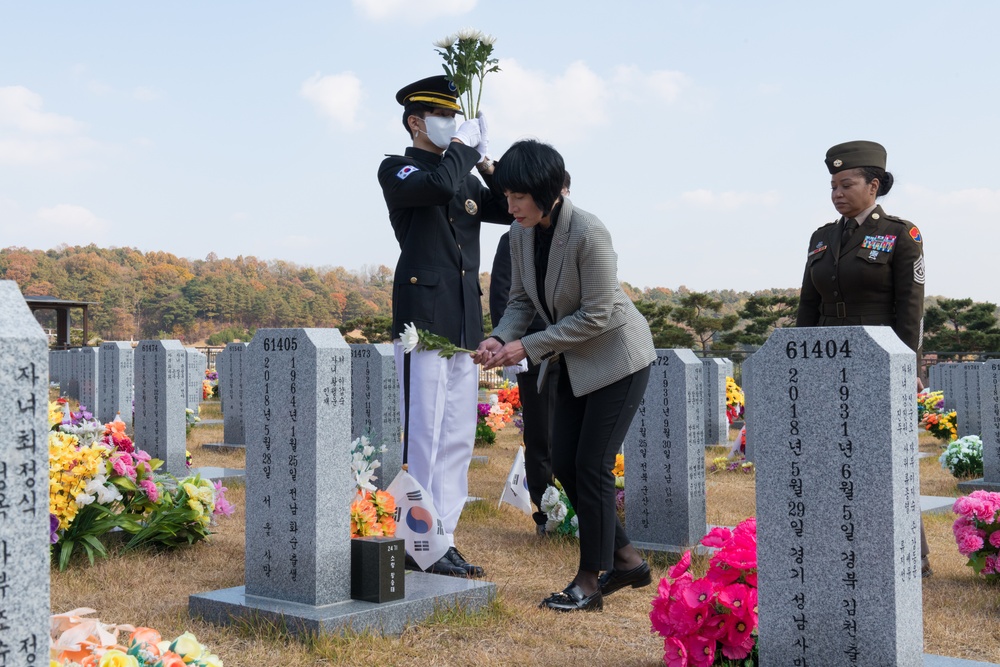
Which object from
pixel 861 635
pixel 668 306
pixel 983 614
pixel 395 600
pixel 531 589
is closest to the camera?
pixel 861 635

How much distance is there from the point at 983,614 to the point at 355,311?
56.5m

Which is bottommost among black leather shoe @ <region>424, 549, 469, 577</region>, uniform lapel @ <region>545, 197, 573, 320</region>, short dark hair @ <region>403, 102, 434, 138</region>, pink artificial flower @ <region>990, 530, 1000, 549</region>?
black leather shoe @ <region>424, 549, 469, 577</region>

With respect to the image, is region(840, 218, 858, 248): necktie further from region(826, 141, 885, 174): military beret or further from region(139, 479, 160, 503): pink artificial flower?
region(139, 479, 160, 503): pink artificial flower

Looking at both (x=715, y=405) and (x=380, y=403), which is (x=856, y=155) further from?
(x=715, y=405)

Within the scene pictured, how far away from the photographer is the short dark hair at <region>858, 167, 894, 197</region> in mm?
4258

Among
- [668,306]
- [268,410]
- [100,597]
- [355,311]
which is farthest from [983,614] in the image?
[355,311]

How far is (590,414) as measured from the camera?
3836 millimetres

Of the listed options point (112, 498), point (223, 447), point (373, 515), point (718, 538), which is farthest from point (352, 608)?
point (223, 447)

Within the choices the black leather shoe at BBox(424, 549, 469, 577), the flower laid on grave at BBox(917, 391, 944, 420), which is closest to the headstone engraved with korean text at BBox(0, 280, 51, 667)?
the black leather shoe at BBox(424, 549, 469, 577)

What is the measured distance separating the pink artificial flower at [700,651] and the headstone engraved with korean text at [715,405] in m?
8.67

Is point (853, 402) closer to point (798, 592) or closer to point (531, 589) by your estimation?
point (798, 592)

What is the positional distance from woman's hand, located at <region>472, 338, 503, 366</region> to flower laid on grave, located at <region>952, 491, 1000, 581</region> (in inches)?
88.9

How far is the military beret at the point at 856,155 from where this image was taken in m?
4.22

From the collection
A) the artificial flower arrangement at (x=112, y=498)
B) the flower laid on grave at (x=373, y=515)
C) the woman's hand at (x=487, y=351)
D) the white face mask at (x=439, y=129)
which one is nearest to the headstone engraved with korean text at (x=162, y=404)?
the artificial flower arrangement at (x=112, y=498)
